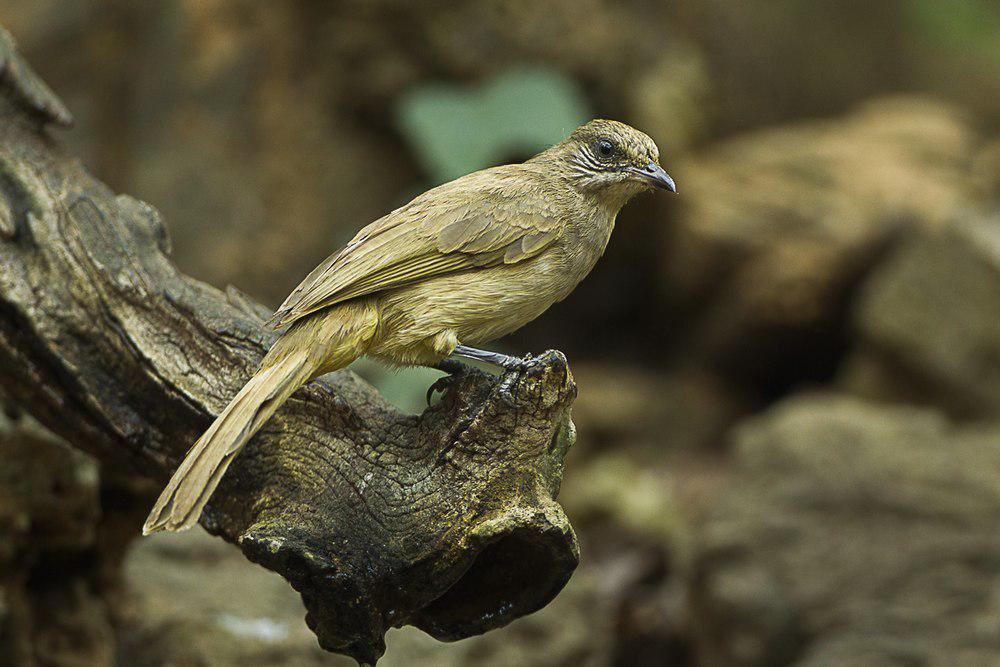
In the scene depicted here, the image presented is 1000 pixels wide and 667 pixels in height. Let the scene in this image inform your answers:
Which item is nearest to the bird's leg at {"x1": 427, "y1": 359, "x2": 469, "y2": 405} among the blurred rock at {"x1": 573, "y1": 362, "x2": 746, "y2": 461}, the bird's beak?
the bird's beak

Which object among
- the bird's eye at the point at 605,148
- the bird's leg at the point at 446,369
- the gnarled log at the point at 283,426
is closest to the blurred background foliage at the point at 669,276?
the gnarled log at the point at 283,426

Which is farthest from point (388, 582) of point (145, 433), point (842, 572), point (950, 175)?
point (950, 175)

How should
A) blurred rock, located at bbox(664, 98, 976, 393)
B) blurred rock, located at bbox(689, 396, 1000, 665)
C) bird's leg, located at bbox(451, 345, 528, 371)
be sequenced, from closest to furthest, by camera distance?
bird's leg, located at bbox(451, 345, 528, 371) → blurred rock, located at bbox(689, 396, 1000, 665) → blurred rock, located at bbox(664, 98, 976, 393)

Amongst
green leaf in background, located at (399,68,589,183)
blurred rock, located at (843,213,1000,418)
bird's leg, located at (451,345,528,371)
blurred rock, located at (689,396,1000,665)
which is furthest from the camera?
green leaf in background, located at (399,68,589,183)

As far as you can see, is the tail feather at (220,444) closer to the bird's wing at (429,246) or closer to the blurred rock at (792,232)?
the bird's wing at (429,246)

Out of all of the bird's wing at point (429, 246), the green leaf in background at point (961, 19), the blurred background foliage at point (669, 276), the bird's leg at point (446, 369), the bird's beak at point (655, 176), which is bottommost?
the bird's leg at point (446, 369)

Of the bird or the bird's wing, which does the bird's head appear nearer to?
the bird

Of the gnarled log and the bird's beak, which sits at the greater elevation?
the bird's beak
